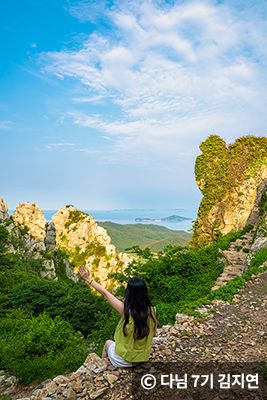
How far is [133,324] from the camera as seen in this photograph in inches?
119

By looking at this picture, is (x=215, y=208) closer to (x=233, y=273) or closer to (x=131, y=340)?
(x=233, y=273)

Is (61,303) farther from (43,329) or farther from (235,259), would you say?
(235,259)

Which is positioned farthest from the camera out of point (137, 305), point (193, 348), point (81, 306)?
point (81, 306)

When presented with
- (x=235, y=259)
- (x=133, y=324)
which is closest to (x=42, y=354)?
(x=133, y=324)

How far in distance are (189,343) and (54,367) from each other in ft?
9.47

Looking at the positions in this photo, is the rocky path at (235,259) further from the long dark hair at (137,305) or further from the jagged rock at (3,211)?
the jagged rock at (3,211)

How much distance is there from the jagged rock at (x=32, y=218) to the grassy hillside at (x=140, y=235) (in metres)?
35.2

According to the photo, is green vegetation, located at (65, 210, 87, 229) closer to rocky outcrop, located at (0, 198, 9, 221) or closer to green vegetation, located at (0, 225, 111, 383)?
rocky outcrop, located at (0, 198, 9, 221)

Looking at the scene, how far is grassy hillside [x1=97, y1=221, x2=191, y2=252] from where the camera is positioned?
8425cm

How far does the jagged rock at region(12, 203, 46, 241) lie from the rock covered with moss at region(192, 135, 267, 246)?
25351 mm

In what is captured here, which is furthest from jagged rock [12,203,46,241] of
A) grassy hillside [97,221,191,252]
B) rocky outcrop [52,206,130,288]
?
grassy hillside [97,221,191,252]

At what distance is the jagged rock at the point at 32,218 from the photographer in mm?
33281

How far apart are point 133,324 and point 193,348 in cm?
194

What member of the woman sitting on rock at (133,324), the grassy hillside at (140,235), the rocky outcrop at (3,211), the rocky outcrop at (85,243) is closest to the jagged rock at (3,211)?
the rocky outcrop at (3,211)
